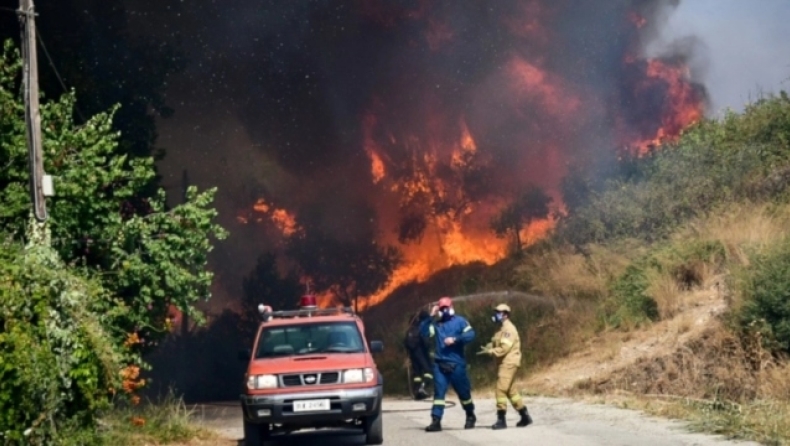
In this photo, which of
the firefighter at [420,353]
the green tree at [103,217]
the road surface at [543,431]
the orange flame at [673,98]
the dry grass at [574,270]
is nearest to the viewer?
the road surface at [543,431]

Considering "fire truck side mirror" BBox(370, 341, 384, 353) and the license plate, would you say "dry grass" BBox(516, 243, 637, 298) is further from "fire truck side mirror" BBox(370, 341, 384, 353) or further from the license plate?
the license plate

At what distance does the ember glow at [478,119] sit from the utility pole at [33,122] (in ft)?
84.3

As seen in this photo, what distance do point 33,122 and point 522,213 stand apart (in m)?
27.8

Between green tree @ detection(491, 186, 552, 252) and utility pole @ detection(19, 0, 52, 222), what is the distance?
2677 cm

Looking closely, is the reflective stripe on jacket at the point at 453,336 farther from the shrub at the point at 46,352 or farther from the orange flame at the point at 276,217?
the orange flame at the point at 276,217

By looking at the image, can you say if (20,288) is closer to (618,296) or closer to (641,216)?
(618,296)

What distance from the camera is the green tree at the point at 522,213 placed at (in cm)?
4016

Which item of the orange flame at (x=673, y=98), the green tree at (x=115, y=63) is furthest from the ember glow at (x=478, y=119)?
the green tree at (x=115, y=63)

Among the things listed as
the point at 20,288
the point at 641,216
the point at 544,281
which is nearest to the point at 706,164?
the point at 641,216

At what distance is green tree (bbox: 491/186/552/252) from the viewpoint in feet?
132

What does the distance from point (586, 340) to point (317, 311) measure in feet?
36.3

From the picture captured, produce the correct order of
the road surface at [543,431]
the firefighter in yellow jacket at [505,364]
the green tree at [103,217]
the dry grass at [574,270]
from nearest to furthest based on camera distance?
1. the road surface at [543,431]
2. the firefighter in yellow jacket at [505,364]
3. the green tree at [103,217]
4. the dry grass at [574,270]

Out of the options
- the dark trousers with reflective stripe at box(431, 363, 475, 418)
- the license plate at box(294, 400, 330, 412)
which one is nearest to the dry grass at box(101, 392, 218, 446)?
the license plate at box(294, 400, 330, 412)

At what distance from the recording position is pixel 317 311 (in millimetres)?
15555
